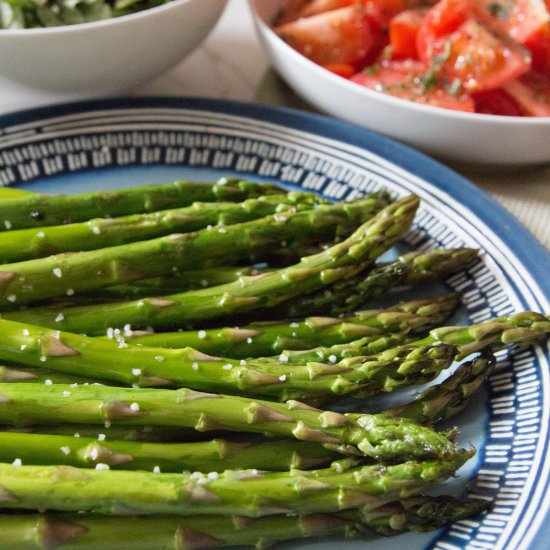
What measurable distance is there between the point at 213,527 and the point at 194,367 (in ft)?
1.11

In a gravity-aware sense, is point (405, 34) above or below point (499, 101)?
above

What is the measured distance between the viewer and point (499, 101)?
2520 millimetres

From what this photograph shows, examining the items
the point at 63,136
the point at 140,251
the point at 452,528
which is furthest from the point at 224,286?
the point at 63,136

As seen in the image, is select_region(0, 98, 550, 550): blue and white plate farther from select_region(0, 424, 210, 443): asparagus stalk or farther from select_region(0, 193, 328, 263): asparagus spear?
select_region(0, 424, 210, 443): asparagus stalk

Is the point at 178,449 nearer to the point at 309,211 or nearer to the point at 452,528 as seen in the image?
the point at 452,528

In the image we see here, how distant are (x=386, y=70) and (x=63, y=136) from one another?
1.15 m

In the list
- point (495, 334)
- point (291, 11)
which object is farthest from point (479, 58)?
point (495, 334)

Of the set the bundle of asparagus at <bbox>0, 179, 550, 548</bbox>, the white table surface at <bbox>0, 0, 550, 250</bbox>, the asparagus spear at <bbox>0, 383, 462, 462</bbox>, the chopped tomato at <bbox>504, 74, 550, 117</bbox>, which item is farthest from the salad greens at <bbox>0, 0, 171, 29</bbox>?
the asparagus spear at <bbox>0, 383, 462, 462</bbox>

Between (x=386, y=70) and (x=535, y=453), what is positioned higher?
(x=386, y=70)

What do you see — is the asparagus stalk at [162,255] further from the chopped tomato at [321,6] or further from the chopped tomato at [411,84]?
the chopped tomato at [321,6]

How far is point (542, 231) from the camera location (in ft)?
7.38

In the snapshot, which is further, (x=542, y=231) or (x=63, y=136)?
(x=63, y=136)

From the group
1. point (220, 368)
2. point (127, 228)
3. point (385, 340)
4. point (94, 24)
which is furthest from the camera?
point (94, 24)

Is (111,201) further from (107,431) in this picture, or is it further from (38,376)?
(107,431)
